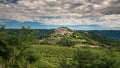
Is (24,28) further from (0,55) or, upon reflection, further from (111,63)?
(111,63)

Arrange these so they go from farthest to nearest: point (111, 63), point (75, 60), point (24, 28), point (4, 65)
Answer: point (75, 60), point (24, 28), point (111, 63), point (4, 65)

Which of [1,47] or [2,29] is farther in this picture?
[2,29]

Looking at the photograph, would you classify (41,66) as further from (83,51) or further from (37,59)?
(83,51)

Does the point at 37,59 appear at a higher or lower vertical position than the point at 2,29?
lower

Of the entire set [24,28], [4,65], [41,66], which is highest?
[24,28]

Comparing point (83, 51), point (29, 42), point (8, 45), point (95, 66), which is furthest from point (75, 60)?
point (8, 45)

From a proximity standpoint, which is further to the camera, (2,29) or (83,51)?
(83,51)

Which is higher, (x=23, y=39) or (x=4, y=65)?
(x=23, y=39)

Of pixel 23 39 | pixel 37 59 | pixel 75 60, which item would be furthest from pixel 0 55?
pixel 75 60

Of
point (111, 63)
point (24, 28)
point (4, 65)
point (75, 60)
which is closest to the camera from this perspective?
point (4, 65)
